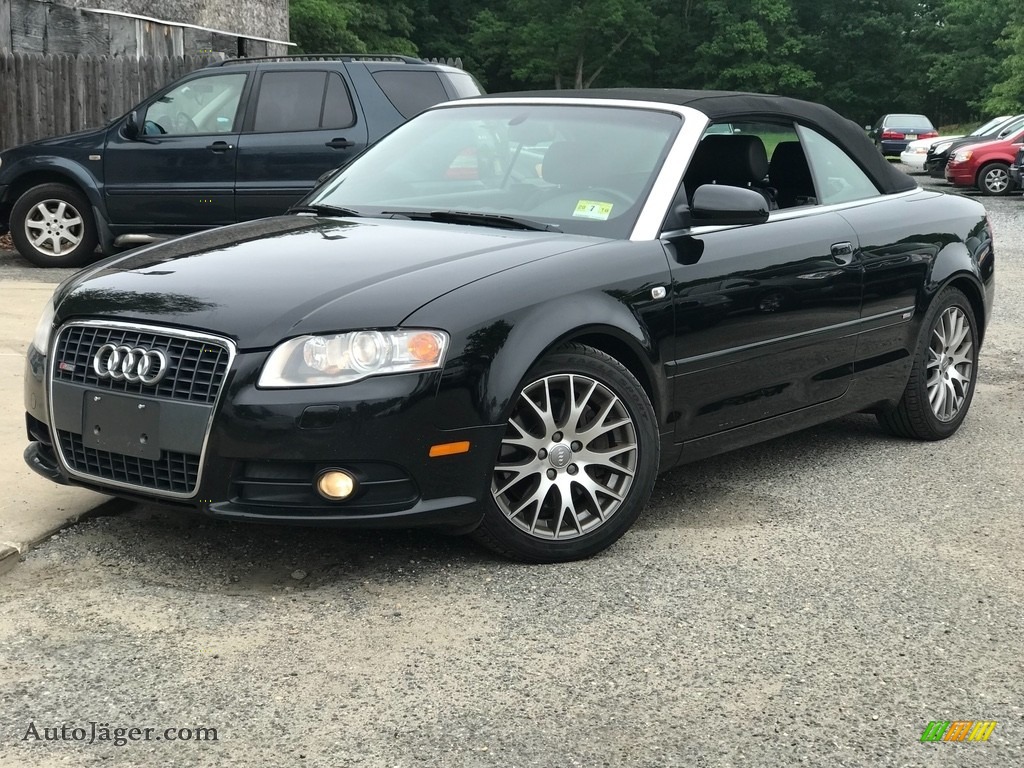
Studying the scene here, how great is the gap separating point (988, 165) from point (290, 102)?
18.6 metres

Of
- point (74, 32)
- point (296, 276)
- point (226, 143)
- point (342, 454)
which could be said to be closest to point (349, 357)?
point (342, 454)

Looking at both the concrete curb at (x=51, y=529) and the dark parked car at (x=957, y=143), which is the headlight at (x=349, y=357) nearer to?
the concrete curb at (x=51, y=529)

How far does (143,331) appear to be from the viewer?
14.0 ft

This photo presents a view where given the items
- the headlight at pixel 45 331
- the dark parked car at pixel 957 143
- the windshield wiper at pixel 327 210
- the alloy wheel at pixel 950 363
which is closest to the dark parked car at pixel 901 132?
the dark parked car at pixel 957 143

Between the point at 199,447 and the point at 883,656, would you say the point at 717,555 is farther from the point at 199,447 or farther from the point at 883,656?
the point at 199,447

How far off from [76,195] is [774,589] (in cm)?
965

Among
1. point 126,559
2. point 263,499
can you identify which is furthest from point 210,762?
point 126,559

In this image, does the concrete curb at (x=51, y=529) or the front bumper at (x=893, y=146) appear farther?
Answer: the front bumper at (x=893, y=146)

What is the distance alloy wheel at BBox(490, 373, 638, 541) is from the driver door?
8.07 meters

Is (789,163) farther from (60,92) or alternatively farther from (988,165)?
(988,165)

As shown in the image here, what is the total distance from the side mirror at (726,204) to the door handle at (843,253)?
78 cm

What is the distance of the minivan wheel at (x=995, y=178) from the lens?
1067 inches

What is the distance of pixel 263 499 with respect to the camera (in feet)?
13.7
